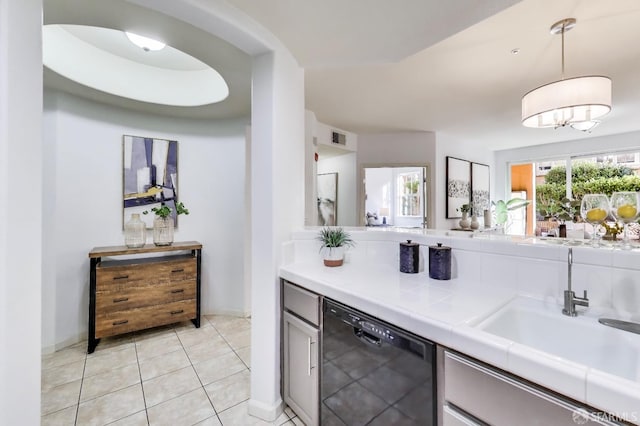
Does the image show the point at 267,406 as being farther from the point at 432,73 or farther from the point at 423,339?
the point at 432,73

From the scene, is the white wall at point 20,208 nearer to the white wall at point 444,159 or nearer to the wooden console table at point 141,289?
the wooden console table at point 141,289

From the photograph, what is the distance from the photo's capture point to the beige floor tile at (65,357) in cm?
227

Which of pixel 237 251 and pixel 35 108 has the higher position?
pixel 35 108

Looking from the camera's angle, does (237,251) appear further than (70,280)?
Yes

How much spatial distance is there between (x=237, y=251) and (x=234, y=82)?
183 cm

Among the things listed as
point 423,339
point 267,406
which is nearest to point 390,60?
point 423,339

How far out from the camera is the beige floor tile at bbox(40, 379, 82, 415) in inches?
69.5

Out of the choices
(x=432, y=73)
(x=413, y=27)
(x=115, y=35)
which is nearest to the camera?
(x=413, y=27)

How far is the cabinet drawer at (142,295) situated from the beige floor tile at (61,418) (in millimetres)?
858

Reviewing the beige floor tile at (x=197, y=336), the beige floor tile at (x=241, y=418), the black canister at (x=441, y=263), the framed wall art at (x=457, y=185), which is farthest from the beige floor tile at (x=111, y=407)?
the framed wall art at (x=457, y=185)

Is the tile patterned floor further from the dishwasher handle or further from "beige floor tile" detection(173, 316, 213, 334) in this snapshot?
the dishwasher handle

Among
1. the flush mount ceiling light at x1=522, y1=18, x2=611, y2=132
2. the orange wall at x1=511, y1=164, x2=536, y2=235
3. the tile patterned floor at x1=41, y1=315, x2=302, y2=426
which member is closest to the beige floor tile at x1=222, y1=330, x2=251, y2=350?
the tile patterned floor at x1=41, y1=315, x2=302, y2=426

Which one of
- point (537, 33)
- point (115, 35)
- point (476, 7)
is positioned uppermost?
point (115, 35)

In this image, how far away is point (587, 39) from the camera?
6.62 feet
